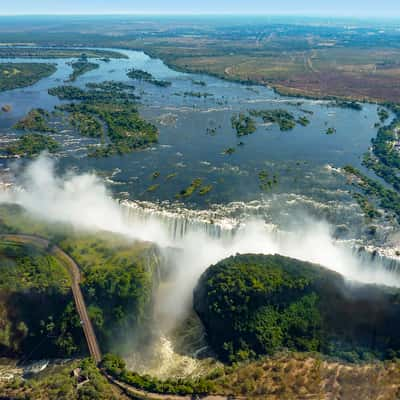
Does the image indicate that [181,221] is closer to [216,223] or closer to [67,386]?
[216,223]

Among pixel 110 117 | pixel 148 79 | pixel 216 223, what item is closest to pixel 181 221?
pixel 216 223

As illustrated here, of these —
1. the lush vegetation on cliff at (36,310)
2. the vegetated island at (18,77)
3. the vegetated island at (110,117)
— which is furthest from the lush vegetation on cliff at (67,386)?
the vegetated island at (18,77)

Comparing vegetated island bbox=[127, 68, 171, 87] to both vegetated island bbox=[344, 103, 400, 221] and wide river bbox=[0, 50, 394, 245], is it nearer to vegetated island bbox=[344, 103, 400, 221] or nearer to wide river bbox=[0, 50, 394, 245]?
wide river bbox=[0, 50, 394, 245]

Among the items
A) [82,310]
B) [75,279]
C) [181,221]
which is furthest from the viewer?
[181,221]

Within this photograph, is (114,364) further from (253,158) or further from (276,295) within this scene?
(253,158)

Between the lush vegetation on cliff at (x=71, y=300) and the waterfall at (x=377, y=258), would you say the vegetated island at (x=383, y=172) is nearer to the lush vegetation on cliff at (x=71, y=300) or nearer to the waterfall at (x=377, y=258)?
the waterfall at (x=377, y=258)

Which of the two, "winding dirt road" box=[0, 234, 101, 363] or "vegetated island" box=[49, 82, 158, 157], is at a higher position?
"vegetated island" box=[49, 82, 158, 157]

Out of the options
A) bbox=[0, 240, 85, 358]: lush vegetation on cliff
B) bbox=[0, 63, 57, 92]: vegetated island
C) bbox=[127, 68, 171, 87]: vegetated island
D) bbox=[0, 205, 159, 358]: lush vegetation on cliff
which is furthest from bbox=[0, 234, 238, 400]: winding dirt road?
bbox=[127, 68, 171, 87]: vegetated island

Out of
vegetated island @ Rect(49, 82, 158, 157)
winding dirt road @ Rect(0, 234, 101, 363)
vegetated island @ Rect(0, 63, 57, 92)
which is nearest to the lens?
winding dirt road @ Rect(0, 234, 101, 363)
